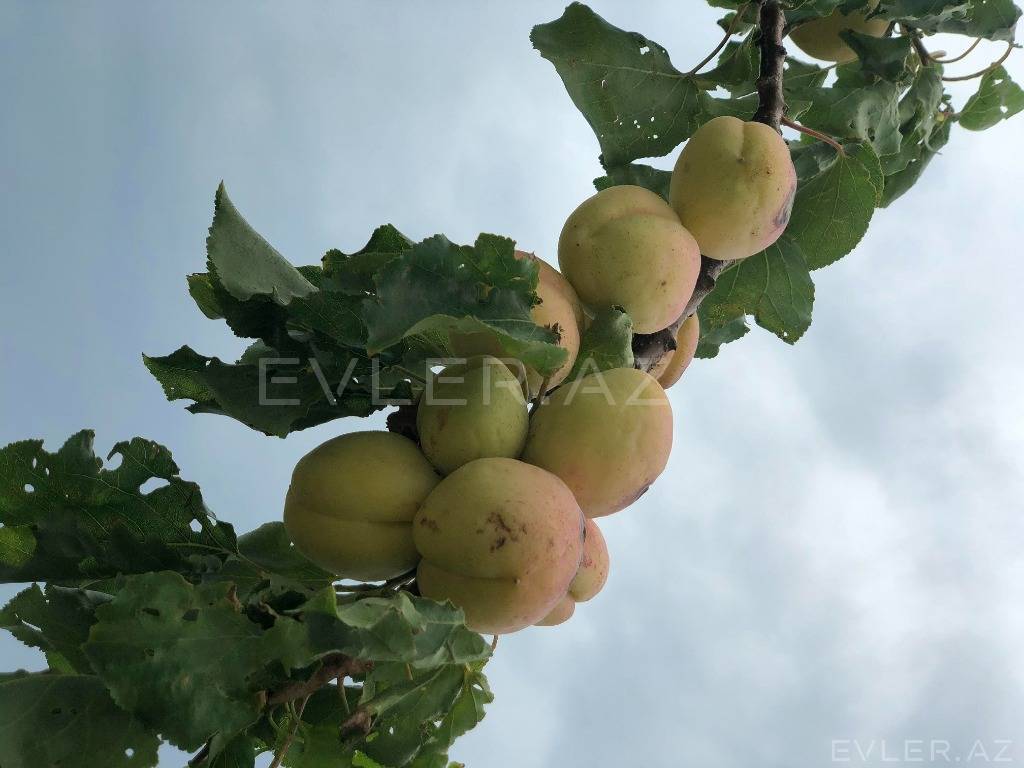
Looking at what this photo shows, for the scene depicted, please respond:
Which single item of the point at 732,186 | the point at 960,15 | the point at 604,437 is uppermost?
the point at 960,15

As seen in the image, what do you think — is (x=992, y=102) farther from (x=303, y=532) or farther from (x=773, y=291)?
(x=303, y=532)

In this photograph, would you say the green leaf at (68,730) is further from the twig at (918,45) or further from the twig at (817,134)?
the twig at (918,45)

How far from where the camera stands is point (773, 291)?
282cm

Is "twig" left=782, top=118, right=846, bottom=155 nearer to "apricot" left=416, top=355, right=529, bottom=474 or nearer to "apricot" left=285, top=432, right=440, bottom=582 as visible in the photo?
"apricot" left=416, top=355, right=529, bottom=474

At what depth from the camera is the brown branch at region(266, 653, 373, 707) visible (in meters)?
1.66

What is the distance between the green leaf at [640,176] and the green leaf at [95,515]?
1463mm

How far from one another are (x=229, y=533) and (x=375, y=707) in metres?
0.50

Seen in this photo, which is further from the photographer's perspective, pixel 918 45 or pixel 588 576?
pixel 918 45

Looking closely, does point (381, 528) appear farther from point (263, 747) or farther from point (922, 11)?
point (922, 11)

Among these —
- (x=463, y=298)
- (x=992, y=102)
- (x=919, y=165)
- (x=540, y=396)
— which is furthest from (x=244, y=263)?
(x=992, y=102)

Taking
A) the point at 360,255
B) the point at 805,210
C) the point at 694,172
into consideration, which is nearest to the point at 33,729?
the point at 360,255

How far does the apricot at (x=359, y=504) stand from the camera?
1.70 m

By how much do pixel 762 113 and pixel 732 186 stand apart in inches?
15.7

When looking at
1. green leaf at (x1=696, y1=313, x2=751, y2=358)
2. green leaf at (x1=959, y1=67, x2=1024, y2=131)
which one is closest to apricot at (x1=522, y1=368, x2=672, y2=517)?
green leaf at (x1=696, y1=313, x2=751, y2=358)
